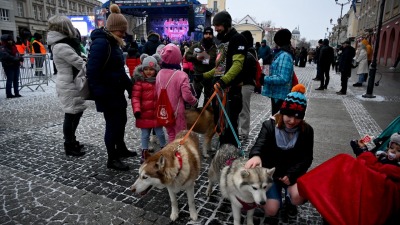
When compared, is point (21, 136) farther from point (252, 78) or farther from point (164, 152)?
point (252, 78)

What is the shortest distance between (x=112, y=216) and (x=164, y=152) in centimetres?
100

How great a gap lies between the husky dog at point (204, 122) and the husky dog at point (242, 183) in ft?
4.93

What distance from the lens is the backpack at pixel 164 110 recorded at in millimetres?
3932

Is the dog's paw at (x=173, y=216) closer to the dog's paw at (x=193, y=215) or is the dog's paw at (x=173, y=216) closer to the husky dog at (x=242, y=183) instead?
the dog's paw at (x=193, y=215)

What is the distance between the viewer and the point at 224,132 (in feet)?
13.8

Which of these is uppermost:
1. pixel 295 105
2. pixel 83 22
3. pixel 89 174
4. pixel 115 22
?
pixel 83 22

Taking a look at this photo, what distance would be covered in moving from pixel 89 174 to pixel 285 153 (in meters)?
2.88

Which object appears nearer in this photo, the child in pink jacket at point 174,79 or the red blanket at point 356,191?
the red blanket at point 356,191

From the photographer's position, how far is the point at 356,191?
2.01 meters

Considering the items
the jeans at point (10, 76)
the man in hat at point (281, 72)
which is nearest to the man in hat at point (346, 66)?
the man in hat at point (281, 72)

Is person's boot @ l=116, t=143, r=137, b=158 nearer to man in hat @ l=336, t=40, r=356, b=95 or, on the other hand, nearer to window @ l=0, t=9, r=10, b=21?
man in hat @ l=336, t=40, r=356, b=95

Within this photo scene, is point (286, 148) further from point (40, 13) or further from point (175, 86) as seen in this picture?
point (40, 13)

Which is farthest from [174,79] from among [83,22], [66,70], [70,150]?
[83,22]

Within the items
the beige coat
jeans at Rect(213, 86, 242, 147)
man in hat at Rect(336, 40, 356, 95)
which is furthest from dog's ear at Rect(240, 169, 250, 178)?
man in hat at Rect(336, 40, 356, 95)
